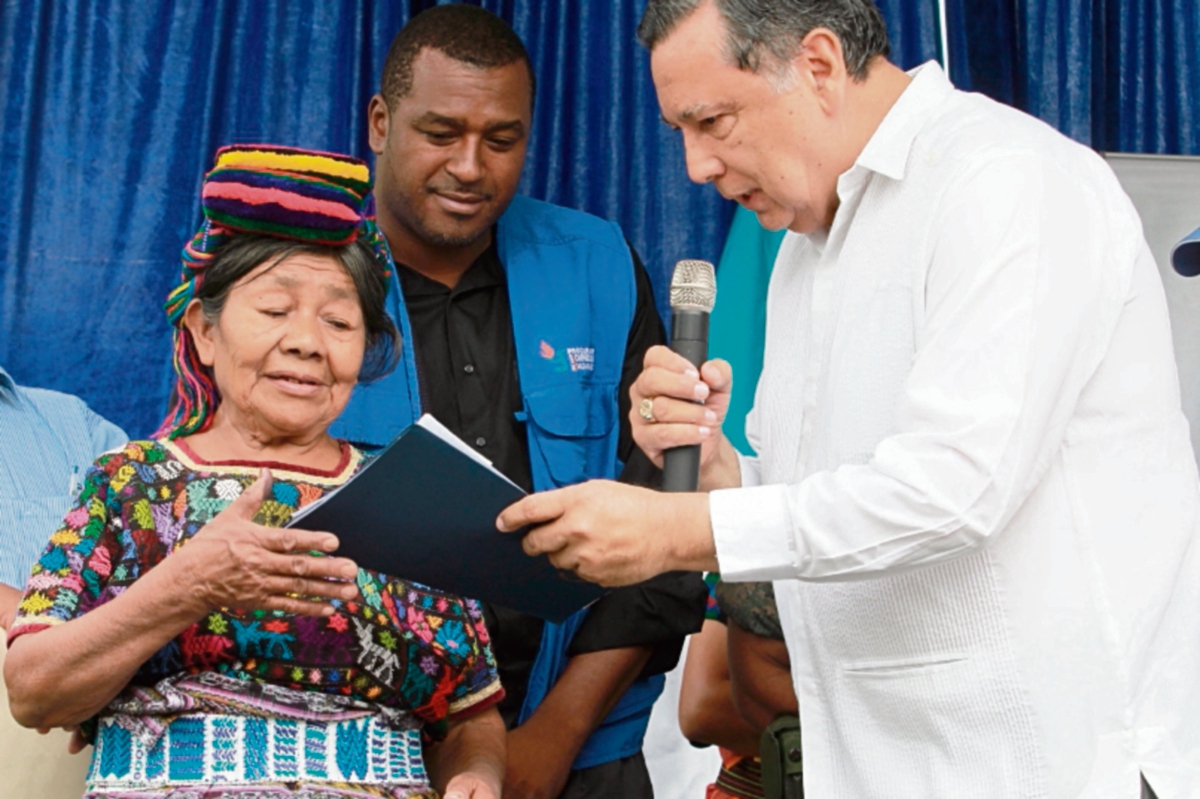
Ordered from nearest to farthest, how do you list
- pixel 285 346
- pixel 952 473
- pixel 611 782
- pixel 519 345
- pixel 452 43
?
pixel 952 473
pixel 285 346
pixel 611 782
pixel 519 345
pixel 452 43

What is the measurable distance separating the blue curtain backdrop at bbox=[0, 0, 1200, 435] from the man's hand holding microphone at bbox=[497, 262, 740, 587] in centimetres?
166

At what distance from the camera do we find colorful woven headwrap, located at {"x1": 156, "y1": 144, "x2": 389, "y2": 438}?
2.11 meters

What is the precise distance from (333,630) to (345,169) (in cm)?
72

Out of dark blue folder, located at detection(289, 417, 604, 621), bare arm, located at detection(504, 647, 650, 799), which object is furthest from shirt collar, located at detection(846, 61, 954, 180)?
bare arm, located at detection(504, 647, 650, 799)

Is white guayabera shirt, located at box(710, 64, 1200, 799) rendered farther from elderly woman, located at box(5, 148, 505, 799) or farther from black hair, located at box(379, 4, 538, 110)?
black hair, located at box(379, 4, 538, 110)

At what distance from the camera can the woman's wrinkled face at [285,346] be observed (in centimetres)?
208

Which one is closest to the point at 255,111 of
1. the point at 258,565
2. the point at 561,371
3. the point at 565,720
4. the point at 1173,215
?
the point at 561,371

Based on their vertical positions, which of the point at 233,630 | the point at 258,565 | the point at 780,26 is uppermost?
the point at 780,26

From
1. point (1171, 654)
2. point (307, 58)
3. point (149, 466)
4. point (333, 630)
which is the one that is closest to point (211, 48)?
point (307, 58)

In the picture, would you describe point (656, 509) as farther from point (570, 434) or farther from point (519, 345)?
point (519, 345)

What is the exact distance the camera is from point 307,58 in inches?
128

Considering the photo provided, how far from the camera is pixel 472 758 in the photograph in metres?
2.09

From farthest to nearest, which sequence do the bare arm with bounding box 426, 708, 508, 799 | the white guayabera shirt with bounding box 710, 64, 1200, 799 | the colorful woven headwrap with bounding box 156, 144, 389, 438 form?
the colorful woven headwrap with bounding box 156, 144, 389, 438
the bare arm with bounding box 426, 708, 508, 799
the white guayabera shirt with bounding box 710, 64, 1200, 799

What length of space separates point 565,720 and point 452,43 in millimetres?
1423
